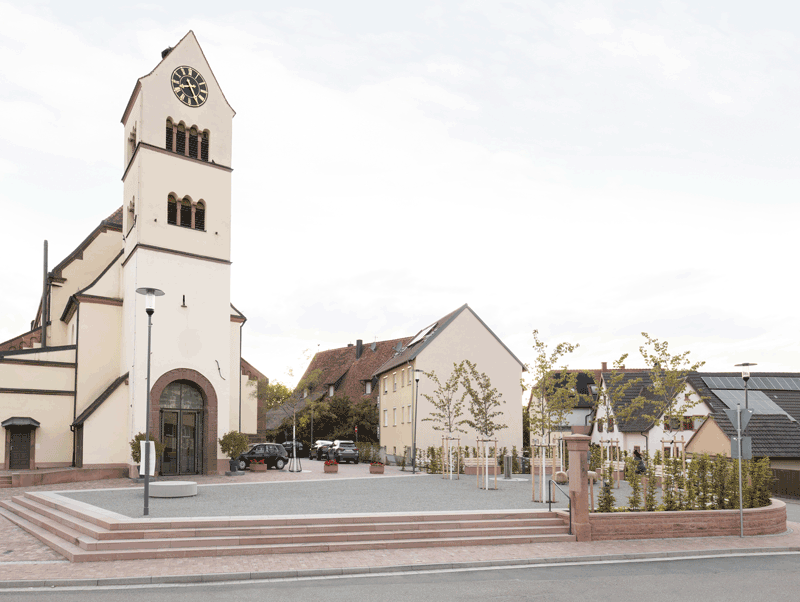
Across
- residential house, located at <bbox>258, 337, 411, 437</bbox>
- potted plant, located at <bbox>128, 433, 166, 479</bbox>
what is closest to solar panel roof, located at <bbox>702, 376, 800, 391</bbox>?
residential house, located at <bbox>258, 337, 411, 437</bbox>

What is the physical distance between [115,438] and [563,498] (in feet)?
60.0

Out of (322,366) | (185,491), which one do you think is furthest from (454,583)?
(322,366)

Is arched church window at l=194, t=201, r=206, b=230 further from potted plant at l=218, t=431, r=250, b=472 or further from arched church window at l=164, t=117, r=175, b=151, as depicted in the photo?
potted plant at l=218, t=431, r=250, b=472

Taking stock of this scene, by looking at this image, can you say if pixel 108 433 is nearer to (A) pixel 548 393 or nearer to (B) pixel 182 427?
(B) pixel 182 427

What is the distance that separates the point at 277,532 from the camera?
13.5 metres

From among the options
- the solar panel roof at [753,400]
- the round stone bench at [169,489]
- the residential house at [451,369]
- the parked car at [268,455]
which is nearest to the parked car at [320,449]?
the residential house at [451,369]

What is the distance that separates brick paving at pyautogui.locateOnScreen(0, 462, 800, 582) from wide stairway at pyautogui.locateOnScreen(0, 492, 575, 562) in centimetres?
25

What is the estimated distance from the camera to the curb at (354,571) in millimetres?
10555

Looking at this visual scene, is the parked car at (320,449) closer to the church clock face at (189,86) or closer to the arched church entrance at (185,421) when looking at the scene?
the arched church entrance at (185,421)

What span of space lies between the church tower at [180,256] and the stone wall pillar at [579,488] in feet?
62.3

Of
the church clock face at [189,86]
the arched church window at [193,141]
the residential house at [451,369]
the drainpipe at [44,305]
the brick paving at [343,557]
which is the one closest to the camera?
the brick paving at [343,557]

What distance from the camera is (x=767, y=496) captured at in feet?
54.2

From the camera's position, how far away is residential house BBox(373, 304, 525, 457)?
153ft

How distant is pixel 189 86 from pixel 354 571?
1023 inches
